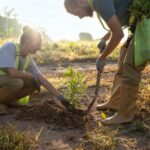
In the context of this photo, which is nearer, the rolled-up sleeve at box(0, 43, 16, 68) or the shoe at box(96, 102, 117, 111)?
the rolled-up sleeve at box(0, 43, 16, 68)

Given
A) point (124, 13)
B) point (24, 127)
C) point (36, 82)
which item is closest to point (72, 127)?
point (24, 127)

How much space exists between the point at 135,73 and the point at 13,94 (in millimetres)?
1558

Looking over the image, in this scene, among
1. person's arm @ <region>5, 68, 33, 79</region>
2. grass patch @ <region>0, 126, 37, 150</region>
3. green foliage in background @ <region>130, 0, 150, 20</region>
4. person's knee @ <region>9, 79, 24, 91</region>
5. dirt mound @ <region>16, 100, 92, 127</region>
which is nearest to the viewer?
grass patch @ <region>0, 126, 37, 150</region>

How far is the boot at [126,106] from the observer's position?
190 inches

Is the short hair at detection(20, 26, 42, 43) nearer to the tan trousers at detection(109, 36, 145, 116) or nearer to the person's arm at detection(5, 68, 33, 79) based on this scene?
the person's arm at detection(5, 68, 33, 79)

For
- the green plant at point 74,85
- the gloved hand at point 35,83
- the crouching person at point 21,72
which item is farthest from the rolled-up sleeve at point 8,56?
the green plant at point 74,85

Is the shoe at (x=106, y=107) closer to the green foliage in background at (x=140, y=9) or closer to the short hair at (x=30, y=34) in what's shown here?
the short hair at (x=30, y=34)

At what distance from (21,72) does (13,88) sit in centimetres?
25

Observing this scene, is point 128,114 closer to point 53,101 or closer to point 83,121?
point 83,121

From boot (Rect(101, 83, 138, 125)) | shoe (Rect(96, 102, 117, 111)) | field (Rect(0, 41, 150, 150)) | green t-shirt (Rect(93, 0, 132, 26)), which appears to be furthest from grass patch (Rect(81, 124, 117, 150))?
green t-shirt (Rect(93, 0, 132, 26))

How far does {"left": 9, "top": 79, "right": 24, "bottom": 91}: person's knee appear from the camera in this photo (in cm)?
526

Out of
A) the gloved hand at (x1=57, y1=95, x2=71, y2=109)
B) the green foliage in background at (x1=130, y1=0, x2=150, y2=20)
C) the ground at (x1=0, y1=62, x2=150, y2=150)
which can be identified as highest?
the green foliage in background at (x1=130, y1=0, x2=150, y2=20)

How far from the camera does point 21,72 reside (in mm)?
5180

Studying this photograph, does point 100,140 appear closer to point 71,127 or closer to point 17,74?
point 71,127
